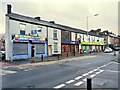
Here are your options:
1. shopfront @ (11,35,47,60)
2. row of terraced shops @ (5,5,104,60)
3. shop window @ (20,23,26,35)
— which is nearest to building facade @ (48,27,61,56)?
row of terraced shops @ (5,5,104,60)

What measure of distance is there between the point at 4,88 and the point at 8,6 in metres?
26.1

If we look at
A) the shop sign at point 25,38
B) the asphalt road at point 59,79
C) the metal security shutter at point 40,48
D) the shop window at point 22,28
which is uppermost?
the shop window at point 22,28

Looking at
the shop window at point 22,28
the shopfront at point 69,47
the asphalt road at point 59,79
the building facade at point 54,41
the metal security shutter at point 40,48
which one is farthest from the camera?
the shopfront at point 69,47

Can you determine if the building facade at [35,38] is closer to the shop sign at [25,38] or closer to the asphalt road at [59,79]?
the shop sign at [25,38]

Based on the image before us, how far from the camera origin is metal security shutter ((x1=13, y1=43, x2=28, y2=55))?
3640 cm

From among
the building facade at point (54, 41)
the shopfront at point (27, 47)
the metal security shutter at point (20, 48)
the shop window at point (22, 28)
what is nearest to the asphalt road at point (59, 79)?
the metal security shutter at point (20, 48)

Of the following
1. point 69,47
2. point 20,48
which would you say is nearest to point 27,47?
point 20,48

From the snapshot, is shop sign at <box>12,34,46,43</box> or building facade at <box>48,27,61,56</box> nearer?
shop sign at <box>12,34,46,43</box>

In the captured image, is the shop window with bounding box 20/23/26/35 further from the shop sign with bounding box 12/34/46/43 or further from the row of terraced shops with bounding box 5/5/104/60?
the shop sign with bounding box 12/34/46/43

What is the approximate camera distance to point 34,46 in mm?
42000

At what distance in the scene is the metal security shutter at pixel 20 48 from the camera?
36.4 m

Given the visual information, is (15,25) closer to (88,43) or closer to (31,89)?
(31,89)

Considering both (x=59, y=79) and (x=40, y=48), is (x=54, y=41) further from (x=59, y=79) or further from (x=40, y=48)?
(x=59, y=79)

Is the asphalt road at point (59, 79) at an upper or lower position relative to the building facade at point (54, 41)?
lower
